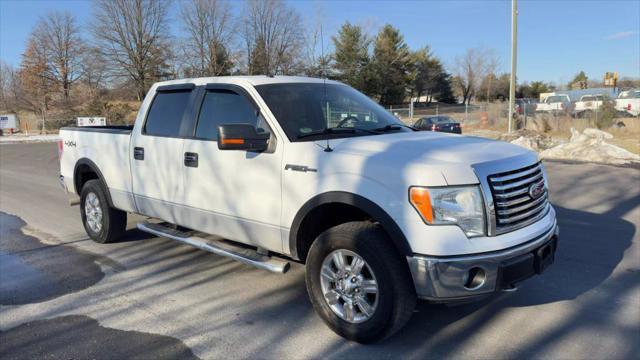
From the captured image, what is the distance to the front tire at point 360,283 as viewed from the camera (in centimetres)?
327

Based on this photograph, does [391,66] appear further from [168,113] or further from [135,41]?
[168,113]

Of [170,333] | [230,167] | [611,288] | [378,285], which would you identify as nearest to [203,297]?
[170,333]

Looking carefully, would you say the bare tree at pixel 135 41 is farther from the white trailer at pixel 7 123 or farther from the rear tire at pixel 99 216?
the rear tire at pixel 99 216

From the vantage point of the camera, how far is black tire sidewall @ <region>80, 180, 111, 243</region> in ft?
19.6

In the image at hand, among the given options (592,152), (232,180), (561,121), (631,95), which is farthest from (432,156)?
(631,95)

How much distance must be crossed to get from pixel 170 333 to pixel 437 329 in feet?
6.70

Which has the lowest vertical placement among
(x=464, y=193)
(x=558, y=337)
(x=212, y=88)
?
(x=558, y=337)

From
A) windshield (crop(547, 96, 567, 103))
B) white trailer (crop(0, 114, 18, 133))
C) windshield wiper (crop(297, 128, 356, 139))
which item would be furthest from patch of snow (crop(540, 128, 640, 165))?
white trailer (crop(0, 114, 18, 133))

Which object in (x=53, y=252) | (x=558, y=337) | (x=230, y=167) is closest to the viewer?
(x=558, y=337)

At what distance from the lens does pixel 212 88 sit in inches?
188

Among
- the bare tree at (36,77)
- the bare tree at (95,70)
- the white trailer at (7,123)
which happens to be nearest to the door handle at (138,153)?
the bare tree at (95,70)

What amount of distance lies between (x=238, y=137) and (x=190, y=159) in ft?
3.64

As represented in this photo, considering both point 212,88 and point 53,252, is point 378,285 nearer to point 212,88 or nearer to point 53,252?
point 212,88

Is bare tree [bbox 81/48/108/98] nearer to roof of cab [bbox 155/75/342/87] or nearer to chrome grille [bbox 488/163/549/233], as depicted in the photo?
roof of cab [bbox 155/75/342/87]
